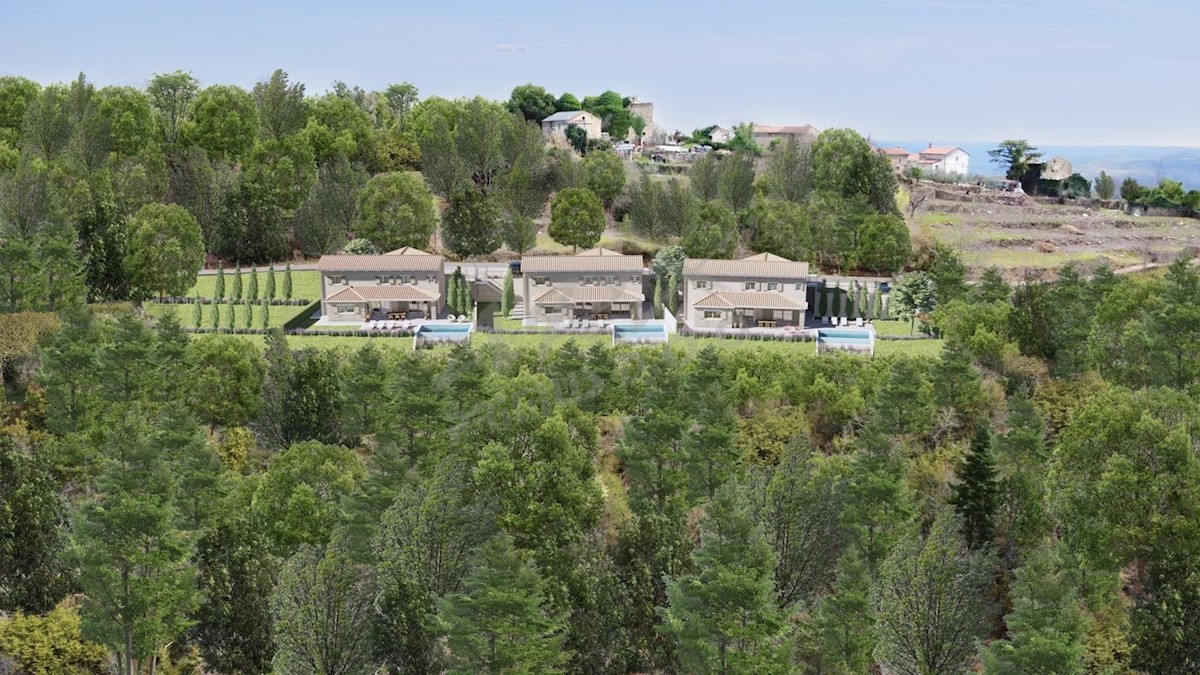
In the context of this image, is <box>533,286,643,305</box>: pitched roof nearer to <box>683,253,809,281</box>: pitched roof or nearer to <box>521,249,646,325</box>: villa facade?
<box>521,249,646,325</box>: villa facade

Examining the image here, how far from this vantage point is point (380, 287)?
77750 millimetres

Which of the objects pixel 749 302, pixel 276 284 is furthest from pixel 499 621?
pixel 276 284

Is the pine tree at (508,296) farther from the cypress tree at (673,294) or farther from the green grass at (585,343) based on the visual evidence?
the cypress tree at (673,294)

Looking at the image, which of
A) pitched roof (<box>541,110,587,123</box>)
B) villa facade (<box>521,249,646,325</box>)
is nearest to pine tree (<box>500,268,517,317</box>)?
villa facade (<box>521,249,646,325</box>)

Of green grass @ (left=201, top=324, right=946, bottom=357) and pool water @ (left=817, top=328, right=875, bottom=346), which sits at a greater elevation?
pool water @ (left=817, top=328, right=875, bottom=346)

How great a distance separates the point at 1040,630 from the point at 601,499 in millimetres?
16745

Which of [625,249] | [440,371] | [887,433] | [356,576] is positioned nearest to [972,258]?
[625,249]

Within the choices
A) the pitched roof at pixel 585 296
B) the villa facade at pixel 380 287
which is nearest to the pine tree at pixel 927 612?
the pitched roof at pixel 585 296

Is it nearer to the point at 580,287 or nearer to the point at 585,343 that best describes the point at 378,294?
the point at 580,287

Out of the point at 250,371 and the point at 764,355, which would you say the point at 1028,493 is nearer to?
the point at 764,355

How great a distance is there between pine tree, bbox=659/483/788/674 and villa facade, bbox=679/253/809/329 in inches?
1558

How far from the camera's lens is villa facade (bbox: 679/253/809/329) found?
252ft

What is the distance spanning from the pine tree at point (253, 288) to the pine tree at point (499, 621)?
44256 millimetres

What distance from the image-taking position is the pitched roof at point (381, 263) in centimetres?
7762
